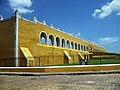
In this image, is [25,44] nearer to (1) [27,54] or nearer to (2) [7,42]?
(1) [27,54]

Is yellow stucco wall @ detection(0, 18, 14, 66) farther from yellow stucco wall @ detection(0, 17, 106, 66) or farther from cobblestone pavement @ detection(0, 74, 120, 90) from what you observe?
cobblestone pavement @ detection(0, 74, 120, 90)

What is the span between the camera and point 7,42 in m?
29.2

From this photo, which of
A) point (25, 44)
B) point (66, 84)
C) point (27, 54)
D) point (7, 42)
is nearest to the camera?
point (66, 84)

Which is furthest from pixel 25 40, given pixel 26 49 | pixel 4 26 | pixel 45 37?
pixel 45 37

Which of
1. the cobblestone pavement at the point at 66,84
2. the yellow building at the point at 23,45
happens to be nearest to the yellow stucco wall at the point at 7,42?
the yellow building at the point at 23,45

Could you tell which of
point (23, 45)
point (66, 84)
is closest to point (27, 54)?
point (23, 45)

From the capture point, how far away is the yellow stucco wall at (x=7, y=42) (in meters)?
28.6

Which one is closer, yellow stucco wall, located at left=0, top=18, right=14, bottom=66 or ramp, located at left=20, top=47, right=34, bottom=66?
ramp, located at left=20, top=47, right=34, bottom=66

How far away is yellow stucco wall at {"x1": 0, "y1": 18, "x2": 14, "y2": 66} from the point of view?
28.6 meters

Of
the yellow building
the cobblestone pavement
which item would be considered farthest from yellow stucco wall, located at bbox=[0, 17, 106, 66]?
the cobblestone pavement

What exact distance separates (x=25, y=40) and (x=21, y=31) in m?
1.53

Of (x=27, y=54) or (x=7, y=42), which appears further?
(x=7, y=42)

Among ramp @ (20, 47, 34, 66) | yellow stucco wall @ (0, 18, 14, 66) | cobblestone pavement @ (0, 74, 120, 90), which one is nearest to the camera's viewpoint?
cobblestone pavement @ (0, 74, 120, 90)

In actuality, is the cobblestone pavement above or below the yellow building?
below
